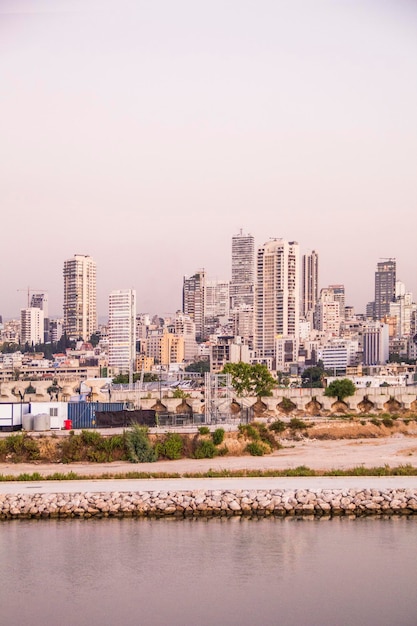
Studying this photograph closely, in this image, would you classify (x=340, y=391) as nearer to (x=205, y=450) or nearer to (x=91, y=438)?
(x=205, y=450)

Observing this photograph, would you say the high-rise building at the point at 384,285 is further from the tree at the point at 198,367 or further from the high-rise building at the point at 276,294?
the tree at the point at 198,367

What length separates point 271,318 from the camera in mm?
91625

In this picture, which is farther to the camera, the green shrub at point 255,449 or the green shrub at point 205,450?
the green shrub at point 255,449

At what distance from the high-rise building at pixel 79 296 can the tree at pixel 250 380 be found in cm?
6922

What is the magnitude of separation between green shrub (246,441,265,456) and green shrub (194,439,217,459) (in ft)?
2.05

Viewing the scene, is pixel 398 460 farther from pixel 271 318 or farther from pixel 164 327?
pixel 164 327

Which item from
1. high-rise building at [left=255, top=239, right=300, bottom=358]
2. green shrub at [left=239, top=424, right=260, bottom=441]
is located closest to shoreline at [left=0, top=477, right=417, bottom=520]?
green shrub at [left=239, top=424, right=260, bottom=441]

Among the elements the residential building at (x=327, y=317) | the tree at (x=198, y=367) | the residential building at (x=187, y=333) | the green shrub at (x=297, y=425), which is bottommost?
the green shrub at (x=297, y=425)

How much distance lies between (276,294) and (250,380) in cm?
6235

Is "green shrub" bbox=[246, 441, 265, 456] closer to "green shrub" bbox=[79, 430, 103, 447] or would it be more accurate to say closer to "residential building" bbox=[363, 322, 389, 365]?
"green shrub" bbox=[79, 430, 103, 447]

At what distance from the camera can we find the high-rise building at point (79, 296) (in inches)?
3915

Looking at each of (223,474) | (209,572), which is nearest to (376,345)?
(223,474)

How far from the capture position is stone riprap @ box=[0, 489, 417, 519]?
1205cm

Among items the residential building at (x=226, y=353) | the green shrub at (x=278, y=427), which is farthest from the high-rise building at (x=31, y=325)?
the green shrub at (x=278, y=427)
